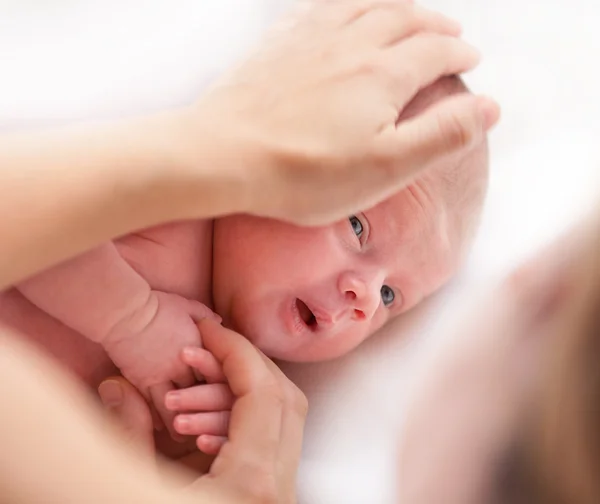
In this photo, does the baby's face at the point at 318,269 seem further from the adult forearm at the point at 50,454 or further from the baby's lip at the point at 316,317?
the adult forearm at the point at 50,454

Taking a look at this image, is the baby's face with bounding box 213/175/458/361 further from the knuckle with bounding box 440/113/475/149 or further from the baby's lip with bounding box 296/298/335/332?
the knuckle with bounding box 440/113/475/149

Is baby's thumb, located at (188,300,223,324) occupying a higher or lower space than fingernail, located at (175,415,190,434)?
higher

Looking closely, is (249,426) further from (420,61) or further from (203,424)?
(420,61)

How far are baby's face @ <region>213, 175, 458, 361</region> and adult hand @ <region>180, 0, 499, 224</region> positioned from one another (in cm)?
6

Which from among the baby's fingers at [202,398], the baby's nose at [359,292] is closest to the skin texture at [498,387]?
the baby's nose at [359,292]

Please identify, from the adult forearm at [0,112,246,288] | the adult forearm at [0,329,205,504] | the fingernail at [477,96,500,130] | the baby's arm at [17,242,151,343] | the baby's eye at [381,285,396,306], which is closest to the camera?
the adult forearm at [0,329,205,504]

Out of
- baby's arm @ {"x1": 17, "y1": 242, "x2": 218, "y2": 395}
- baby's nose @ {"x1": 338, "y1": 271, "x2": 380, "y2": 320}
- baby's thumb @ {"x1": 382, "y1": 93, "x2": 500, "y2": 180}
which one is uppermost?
baby's thumb @ {"x1": 382, "y1": 93, "x2": 500, "y2": 180}

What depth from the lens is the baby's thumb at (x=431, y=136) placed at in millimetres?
826

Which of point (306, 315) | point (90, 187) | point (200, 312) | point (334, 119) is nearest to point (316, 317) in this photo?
point (306, 315)

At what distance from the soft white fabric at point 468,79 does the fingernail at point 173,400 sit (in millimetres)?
263

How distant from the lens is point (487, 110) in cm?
95

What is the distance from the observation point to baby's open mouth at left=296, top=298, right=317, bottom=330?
94 cm

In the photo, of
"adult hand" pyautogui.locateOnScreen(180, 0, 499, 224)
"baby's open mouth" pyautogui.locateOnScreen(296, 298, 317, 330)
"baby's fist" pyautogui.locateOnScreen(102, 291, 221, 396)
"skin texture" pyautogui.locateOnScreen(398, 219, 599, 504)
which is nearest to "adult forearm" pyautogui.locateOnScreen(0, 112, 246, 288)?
"adult hand" pyautogui.locateOnScreen(180, 0, 499, 224)

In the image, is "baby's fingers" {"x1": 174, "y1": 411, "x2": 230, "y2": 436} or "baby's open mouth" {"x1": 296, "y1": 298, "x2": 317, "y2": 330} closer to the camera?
"baby's fingers" {"x1": 174, "y1": 411, "x2": 230, "y2": 436}
